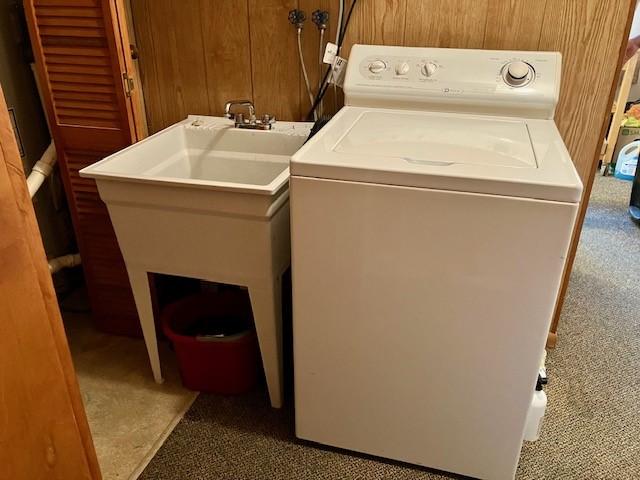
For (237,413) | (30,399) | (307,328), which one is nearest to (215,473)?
(237,413)

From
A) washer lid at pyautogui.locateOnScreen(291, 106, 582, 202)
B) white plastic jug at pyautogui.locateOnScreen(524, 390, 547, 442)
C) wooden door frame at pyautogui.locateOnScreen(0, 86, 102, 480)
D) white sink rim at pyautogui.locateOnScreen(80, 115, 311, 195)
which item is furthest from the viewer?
white plastic jug at pyautogui.locateOnScreen(524, 390, 547, 442)

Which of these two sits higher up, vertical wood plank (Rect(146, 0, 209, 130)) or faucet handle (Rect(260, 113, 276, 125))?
vertical wood plank (Rect(146, 0, 209, 130))

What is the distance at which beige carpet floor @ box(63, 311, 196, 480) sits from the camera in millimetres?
1605

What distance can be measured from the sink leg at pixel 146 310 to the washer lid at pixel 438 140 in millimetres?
770

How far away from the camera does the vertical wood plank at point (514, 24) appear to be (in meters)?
1.60

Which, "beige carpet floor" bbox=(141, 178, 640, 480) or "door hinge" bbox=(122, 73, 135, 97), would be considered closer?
"beige carpet floor" bbox=(141, 178, 640, 480)

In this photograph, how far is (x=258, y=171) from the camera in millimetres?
1859

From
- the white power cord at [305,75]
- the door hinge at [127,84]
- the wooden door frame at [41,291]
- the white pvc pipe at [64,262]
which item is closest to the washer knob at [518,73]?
the white power cord at [305,75]

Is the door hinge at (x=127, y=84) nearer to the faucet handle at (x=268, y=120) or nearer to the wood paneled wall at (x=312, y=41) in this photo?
the wood paneled wall at (x=312, y=41)

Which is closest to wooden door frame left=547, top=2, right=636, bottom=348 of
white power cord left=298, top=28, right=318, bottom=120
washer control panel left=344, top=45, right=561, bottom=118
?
washer control panel left=344, top=45, right=561, bottom=118

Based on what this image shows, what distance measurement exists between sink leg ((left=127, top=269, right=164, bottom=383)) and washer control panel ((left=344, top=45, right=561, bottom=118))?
0.85 metres

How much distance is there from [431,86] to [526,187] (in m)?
0.60

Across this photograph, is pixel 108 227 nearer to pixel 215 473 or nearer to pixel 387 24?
pixel 215 473

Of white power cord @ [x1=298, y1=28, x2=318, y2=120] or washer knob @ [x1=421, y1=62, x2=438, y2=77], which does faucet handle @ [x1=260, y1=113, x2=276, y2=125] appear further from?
washer knob @ [x1=421, y1=62, x2=438, y2=77]
